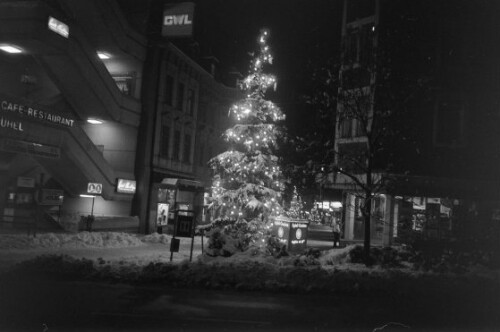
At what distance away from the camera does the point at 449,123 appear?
75.7 ft

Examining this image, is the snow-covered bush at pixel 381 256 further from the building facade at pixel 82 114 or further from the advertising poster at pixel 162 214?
the advertising poster at pixel 162 214

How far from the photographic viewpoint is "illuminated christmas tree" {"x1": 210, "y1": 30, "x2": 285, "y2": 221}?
2058 centimetres

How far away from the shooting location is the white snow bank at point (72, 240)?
1800 cm

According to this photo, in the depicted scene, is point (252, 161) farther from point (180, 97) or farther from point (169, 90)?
point (180, 97)

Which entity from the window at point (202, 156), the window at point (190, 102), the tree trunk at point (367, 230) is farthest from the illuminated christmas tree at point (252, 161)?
the window at point (202, 156)

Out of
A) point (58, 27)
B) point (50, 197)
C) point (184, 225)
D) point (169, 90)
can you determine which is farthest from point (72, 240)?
point (169, 90)

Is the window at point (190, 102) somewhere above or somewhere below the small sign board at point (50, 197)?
above

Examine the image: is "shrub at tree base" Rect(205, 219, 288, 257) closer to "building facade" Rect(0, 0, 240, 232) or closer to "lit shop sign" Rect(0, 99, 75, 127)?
"building facade" Rect(0, 0, 240, 232)

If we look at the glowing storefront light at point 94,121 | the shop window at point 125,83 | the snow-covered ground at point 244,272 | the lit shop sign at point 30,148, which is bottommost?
the snow-covered ground at point 244,272

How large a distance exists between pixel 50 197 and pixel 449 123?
20950 millimetres

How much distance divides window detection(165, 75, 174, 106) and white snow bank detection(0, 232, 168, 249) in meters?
11.6

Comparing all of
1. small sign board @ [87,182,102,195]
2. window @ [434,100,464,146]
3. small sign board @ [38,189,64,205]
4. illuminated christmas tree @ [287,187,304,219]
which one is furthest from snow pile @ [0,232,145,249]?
window @ [434,100,464,146]

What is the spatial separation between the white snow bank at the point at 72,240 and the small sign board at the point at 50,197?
3.30 metres

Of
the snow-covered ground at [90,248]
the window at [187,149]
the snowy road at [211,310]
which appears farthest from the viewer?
the window at [187,149]
